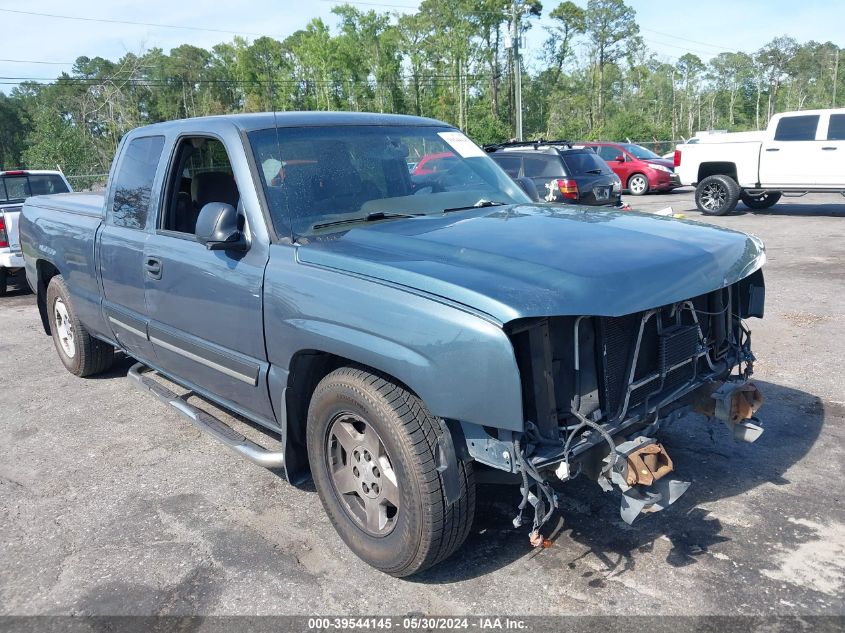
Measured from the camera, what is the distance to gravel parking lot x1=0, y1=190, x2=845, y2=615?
2928 millimetres

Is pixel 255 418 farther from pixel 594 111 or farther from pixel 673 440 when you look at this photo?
pixel 594 111

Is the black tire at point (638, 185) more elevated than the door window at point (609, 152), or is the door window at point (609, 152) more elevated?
the door window at point (609, 152)

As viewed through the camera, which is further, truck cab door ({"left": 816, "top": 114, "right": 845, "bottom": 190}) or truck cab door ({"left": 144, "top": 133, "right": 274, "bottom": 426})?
truck cab door ({"left": 816, "top": 114, "right": 845, "bottom": 190})

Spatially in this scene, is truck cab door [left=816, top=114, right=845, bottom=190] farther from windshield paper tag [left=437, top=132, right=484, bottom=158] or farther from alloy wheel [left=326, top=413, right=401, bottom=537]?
alloy wheel [left=326, top=413, right=401, bottom=537]

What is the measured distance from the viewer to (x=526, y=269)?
271 centimetres

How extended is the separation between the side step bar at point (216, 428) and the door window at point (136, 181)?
3.71 ft

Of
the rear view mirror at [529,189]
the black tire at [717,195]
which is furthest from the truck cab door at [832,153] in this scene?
the rear view mirror at [529,189]

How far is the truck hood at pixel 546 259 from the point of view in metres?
2.55

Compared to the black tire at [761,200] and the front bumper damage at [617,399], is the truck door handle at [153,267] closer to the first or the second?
the front bumper damage at [617,399]

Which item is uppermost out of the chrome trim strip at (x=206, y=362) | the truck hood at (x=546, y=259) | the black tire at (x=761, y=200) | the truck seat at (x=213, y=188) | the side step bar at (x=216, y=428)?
the truck seat at (x=213, y=188)

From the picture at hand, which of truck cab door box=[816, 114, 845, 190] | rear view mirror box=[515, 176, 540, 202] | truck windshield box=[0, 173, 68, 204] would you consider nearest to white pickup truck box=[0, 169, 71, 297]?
truck windshield box=[0, 173, 68, 204]

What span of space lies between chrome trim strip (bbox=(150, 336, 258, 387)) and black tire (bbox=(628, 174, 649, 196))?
19978 mm

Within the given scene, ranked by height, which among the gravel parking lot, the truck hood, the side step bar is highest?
the truck hood

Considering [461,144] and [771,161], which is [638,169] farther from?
[461,144]
